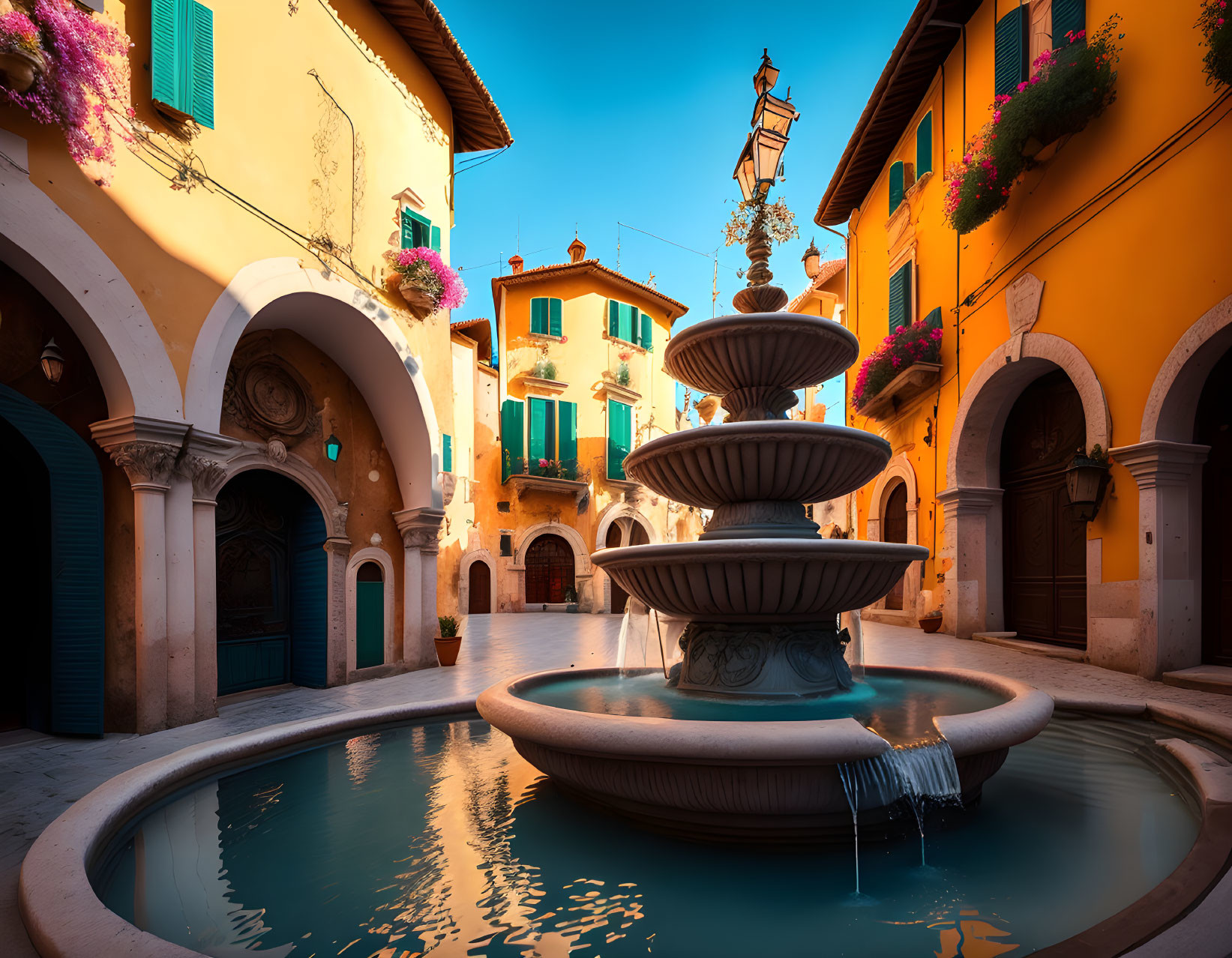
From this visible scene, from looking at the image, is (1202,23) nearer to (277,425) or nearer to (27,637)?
(277,425)

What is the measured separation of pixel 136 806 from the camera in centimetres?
320

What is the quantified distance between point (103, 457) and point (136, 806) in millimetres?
4195

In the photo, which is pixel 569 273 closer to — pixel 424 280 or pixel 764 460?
pixel 424 280

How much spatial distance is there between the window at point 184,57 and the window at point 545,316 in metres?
16.9

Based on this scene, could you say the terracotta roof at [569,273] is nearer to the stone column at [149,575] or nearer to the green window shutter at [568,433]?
the green window shutter at [568,433]

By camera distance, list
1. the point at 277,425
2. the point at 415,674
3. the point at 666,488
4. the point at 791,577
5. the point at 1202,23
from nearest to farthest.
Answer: the point at 791,577, the point at 666,488, the point at 1202,23, the point at 277,425, the point at 415,674

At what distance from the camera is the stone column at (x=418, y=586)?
9.89 m

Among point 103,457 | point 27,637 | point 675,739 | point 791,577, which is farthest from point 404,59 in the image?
point 675,739

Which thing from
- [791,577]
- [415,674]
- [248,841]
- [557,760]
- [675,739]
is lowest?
[415,674]

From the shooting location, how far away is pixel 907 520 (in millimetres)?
14086

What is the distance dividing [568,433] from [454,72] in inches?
536

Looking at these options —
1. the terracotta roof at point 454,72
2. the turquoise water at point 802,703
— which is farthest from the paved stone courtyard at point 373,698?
the terracotta roof at point 454,72

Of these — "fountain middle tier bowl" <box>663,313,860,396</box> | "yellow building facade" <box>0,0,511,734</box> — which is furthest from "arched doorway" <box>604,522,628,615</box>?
"fountain middle tier bowl" <box>663,313,860,396</box>

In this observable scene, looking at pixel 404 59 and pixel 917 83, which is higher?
pixel 917 83
